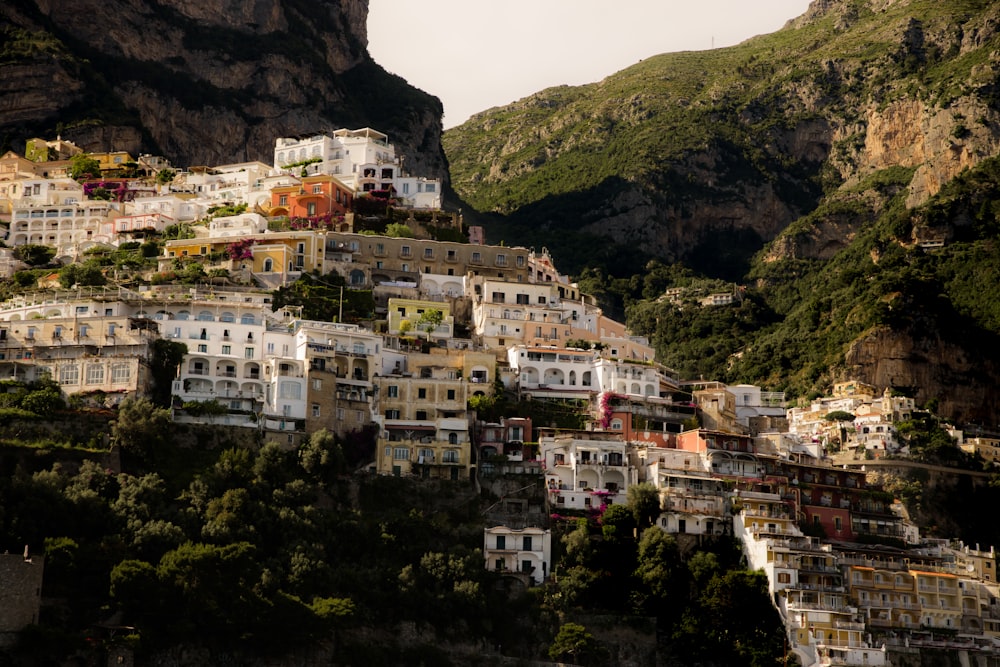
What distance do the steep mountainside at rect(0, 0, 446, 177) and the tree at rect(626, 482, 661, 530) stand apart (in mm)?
66507

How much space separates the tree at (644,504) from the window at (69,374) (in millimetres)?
26661

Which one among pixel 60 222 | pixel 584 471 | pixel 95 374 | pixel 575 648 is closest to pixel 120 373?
pixel 95 374

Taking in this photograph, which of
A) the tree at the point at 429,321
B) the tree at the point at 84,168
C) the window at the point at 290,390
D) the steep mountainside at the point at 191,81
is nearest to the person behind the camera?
the window at the point at 290,390

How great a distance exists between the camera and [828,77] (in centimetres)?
17338

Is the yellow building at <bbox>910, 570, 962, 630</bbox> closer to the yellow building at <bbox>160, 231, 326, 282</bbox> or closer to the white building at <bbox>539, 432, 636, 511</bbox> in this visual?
the white building at <bbox>539, 432, 636, 511</bbox>

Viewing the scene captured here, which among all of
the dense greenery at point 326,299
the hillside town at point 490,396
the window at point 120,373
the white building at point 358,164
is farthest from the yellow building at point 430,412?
the white building at point 358,164

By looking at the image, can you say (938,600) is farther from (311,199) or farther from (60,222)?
(60,222)

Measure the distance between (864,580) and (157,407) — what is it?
34.5 m

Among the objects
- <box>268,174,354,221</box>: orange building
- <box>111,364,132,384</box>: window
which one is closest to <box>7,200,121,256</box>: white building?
<box>268,174,354,221</box>: orange building

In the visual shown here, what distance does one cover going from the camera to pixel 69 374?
7569cm

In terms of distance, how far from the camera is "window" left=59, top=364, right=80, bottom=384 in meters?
75.4

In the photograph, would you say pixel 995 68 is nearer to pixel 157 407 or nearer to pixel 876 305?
pixel 876 305

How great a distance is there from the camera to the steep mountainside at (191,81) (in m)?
129

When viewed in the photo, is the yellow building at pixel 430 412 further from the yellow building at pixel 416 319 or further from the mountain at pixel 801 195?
the mountain at pixel 801 195
